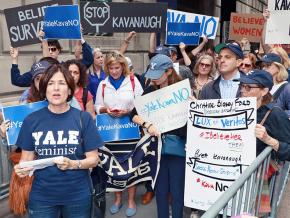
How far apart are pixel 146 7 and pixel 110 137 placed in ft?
6.77

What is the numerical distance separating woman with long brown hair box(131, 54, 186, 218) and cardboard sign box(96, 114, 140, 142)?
1.41ft

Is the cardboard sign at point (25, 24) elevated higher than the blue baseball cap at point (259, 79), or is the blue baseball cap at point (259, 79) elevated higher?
the cardboard sign at point (25, 24)

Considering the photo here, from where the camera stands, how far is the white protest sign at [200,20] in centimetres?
679

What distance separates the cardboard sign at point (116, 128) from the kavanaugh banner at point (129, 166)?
5.9 inches

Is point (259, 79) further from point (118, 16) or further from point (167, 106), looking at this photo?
point (118, 16)

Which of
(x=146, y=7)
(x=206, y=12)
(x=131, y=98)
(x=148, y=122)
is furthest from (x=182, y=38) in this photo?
(x=206, y=12)

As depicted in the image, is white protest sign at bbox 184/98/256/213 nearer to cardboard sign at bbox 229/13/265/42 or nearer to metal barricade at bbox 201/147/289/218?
metal barricade at bbox 201/147/289/218

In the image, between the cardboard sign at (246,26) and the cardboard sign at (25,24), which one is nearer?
the cardboard sign at (25,24)

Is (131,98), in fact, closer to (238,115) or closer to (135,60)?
(238,115)

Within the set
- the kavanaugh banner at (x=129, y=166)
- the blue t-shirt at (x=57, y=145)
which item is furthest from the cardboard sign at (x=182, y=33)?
the blue t-shirt at (x=57, y=145)

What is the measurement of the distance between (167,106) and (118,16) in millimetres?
2133

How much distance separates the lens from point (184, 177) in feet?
11.8

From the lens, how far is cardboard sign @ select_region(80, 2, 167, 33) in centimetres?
510

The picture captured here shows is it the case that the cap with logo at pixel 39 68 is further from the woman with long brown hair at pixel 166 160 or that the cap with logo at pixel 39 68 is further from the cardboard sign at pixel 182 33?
the cardboard sign at pixel 182 33
